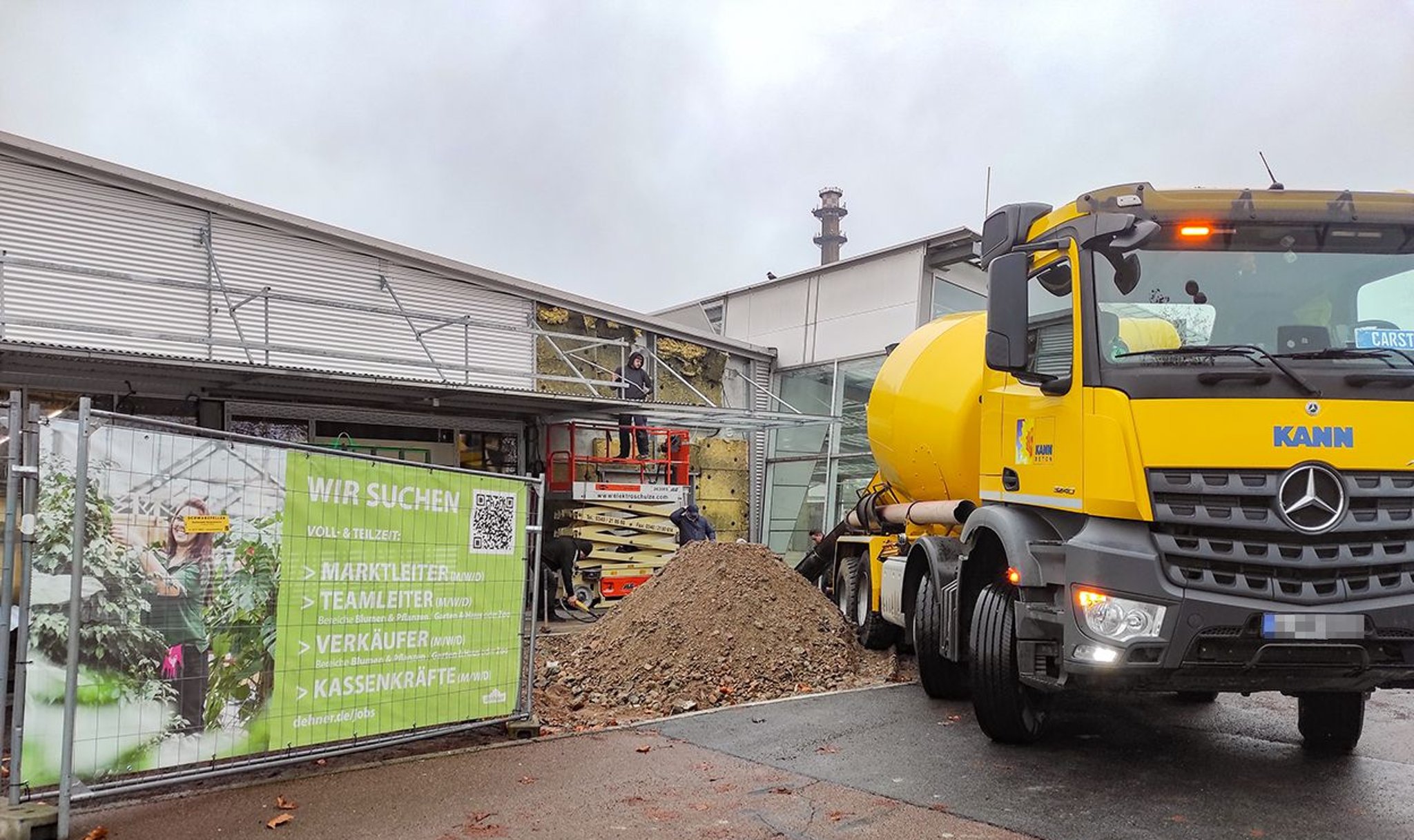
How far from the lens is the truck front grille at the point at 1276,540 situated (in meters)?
5.30

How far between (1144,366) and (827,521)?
1462 centimetres

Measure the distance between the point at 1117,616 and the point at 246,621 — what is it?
4.75m

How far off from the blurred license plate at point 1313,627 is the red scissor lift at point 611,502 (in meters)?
12.0

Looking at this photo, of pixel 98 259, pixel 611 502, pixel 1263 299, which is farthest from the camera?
pixel 611 502

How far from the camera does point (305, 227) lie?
15.4 metres

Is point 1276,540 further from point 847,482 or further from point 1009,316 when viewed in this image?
point 847,482

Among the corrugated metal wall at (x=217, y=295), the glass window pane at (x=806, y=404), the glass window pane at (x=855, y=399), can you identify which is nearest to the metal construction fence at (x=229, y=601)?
the corrugated metal wall at (x=217, y=295)

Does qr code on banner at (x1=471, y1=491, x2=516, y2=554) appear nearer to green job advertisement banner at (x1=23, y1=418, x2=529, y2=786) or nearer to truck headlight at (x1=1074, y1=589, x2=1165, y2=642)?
green job advertisement banner at (x1=23, y1=418, x2=529, y2=786)

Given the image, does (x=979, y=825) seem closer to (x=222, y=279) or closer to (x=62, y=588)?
(x=62, y=588)

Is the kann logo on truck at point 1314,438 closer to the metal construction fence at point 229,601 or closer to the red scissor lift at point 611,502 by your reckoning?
the metal construction fence at point 229,601

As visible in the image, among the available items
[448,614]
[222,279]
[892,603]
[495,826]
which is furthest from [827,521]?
[495,826]

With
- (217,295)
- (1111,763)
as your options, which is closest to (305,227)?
(217,295)

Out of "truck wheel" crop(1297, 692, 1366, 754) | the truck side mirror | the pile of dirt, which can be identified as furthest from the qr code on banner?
"truck wheel" crop(1297, 692, 1366, 754)

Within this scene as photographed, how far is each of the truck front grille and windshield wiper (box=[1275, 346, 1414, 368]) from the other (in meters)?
0.65
